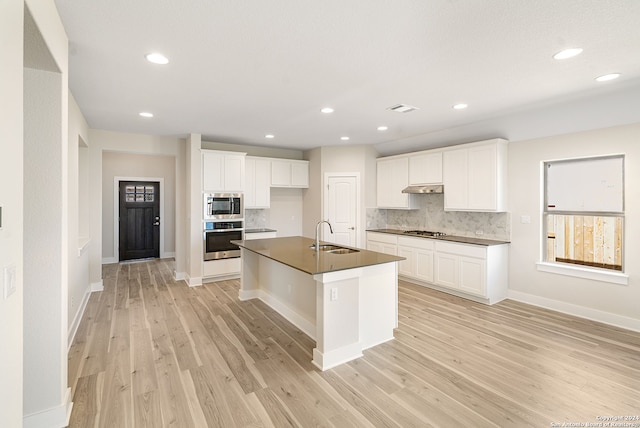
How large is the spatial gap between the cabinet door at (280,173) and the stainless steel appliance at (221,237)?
48.4 inches

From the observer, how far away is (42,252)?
1.97 m

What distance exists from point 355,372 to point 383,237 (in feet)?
11.4

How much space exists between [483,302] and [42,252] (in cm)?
483

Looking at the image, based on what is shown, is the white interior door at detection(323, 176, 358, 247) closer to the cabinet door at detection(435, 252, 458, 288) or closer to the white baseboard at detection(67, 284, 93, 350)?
the cabinet door at detection(435, 252, 458, 288)

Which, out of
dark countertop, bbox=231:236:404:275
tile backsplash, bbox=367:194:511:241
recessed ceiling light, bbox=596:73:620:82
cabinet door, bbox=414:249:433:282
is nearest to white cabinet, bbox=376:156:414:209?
tile backsplash, bbox=367:194:511:241

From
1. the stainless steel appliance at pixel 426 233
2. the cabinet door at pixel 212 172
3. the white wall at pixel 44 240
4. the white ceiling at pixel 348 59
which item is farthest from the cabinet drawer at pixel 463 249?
the white wall at pixel 44 240

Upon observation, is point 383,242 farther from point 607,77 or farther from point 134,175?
point 134,175

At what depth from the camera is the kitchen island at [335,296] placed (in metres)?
2.78

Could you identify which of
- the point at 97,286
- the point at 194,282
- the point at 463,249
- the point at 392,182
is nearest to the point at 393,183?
the point at 392,182

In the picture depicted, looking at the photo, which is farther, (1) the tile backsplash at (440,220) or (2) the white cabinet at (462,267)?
(1) the tile backsplash at (440,220)

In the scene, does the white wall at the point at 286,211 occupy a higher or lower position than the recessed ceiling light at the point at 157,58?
lower

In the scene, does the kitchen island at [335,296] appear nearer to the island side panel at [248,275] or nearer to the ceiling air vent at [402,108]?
the island side panel at [248,275]

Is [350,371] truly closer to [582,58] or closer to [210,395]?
[210,395]
